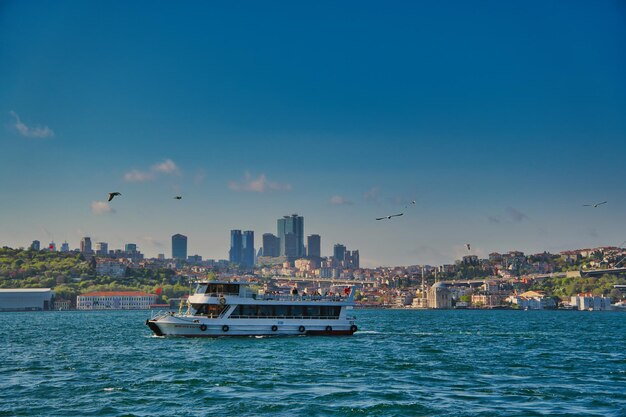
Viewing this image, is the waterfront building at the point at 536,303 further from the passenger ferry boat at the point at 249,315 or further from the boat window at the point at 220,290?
the boat window at the point at 220,290

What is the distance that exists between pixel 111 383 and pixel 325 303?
2508cm

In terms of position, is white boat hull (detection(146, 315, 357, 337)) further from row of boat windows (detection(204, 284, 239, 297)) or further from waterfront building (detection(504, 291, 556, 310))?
waterfront building (detection(504, 291, 556, 310))

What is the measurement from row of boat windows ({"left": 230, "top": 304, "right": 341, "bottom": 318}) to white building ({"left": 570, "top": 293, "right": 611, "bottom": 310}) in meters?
147

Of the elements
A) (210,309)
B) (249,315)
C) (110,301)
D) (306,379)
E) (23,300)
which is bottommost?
(306,379)

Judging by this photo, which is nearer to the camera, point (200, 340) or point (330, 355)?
point (330, 355)

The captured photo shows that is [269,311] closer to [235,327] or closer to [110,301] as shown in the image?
[235,327]

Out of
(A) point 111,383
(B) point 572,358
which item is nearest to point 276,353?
(A) point 111,383

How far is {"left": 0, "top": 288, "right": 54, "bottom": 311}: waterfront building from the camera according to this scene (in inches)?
6959

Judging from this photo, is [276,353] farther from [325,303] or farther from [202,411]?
[202,411]

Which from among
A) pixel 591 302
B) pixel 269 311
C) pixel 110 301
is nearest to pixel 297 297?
pixel 269 311

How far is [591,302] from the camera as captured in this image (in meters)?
184

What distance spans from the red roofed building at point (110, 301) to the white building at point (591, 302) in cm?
10886

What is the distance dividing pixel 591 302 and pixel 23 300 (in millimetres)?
136277

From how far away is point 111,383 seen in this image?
27.5 meters
